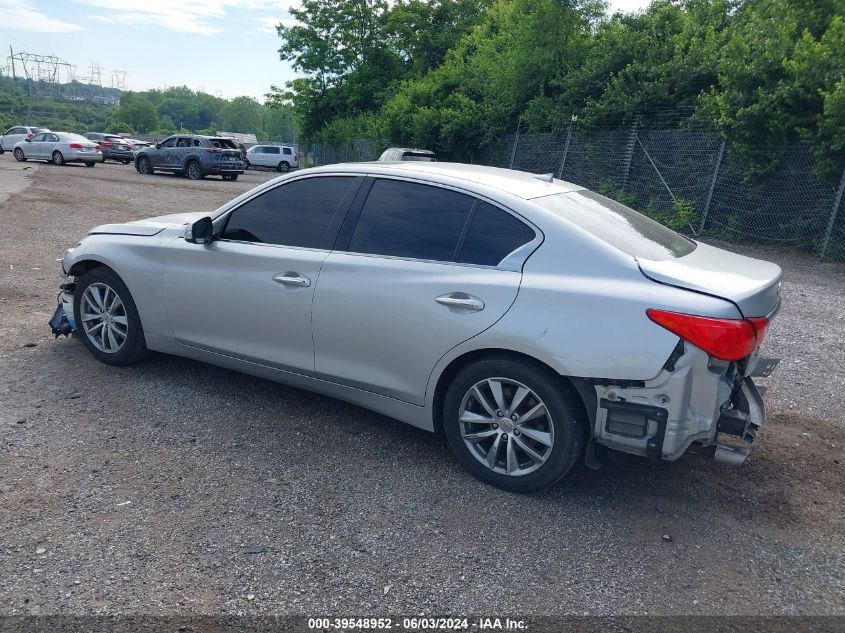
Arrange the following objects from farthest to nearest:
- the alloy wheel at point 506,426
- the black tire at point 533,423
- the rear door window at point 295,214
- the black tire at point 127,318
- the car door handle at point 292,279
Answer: the black tire at point 127,318 → the rear door window at point 295,214 → the car door handle at point 292,279 → the alloy wheel at point 506,426 → the black tire at point 533,423

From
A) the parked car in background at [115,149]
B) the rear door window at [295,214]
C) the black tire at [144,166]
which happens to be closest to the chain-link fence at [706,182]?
the rear door window at [295,214]

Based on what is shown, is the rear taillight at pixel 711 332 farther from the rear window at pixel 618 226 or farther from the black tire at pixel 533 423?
the black tire at pixel 533 423

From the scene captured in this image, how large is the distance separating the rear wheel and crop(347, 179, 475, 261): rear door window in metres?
27.7

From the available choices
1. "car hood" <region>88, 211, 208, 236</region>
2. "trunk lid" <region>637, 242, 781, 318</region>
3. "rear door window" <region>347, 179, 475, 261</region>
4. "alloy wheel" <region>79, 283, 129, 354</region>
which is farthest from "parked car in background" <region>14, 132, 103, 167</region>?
"trunk lid" <region>637, 242, 781, 318</region>

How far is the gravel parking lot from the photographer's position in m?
2.86

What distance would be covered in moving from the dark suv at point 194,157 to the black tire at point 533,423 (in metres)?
26.4

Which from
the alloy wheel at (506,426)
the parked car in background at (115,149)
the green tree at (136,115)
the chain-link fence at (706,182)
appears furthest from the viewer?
the green tree at (136,115)

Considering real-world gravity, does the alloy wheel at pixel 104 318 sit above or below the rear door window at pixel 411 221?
below

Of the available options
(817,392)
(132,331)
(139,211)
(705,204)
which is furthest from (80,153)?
(817,392)

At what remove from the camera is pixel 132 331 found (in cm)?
504

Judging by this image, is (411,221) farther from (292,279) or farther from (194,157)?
(194,157)

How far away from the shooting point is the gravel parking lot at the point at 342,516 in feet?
9.37

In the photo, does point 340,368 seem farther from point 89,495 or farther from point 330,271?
point 89,495

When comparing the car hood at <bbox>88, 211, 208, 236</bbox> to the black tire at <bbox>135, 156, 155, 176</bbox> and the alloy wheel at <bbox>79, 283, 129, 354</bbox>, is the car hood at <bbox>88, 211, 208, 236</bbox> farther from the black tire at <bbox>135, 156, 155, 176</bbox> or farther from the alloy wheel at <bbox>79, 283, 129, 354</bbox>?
the black tire at <bbox>135, 156, 155, 176</bbox>
